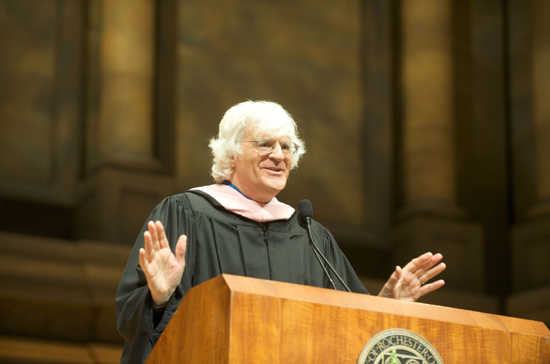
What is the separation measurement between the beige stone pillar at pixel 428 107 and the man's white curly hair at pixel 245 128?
14.6 feet

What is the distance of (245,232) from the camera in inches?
125

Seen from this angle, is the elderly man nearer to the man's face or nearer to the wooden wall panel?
the man's face

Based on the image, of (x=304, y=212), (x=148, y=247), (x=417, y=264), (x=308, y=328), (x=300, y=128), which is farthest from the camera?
(x=300, y=128)

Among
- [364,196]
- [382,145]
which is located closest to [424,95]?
[382,145]

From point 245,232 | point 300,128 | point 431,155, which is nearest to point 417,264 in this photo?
point 245,232

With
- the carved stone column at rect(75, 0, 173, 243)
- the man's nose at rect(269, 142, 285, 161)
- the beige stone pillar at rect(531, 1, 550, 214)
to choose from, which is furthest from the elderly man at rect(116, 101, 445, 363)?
the beige stone pillar at rect(531, 1, 550, 214)

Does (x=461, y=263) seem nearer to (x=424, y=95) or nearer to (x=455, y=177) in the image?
(x=455, y=177)

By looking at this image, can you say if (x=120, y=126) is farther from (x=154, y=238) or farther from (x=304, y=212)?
(x=154, y=238)

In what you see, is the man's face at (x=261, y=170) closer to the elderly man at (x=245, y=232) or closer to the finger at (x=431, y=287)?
the elderly man at (x=245, y=232)

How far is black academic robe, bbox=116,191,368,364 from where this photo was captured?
2836 mm

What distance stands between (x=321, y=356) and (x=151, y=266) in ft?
2.26

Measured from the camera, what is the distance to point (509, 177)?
799cm

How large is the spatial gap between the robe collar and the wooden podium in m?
0.89

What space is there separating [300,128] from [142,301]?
17.0 feet
